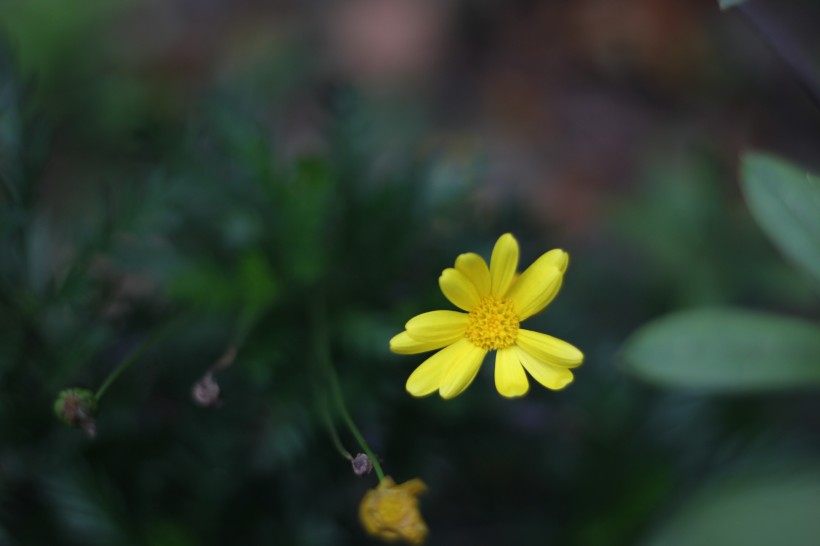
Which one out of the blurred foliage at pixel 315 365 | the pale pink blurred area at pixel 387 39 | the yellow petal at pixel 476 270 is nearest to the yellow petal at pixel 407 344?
the yellow petal at pixel 476 270

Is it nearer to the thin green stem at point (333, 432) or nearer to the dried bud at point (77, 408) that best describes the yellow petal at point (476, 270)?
the thin green stem at point (333, 432)

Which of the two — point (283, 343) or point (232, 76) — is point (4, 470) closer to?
point (283, 343)

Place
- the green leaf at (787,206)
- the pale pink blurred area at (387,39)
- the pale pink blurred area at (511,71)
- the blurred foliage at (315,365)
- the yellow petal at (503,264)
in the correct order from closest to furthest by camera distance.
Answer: the yellow petal at (503,264) < the green leaf at (787,206) < the blurred foliage at (315,365) < the pale pink blurred area at (511,71) < the pale pink blurred area at (387,39)

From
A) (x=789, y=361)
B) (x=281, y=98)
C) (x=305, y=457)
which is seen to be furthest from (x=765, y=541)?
(x=281, y=98)

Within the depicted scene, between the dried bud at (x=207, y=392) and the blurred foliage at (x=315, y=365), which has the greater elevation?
the blurred foliage at (x=315, y=365)

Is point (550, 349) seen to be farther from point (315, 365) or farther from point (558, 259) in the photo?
point (315, 365)

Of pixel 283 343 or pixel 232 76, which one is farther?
pixel 232 76

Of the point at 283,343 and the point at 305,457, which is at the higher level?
the point at 283,343

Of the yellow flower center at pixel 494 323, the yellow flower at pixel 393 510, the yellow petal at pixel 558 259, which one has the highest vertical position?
the yellow petal at pixel 558 259
